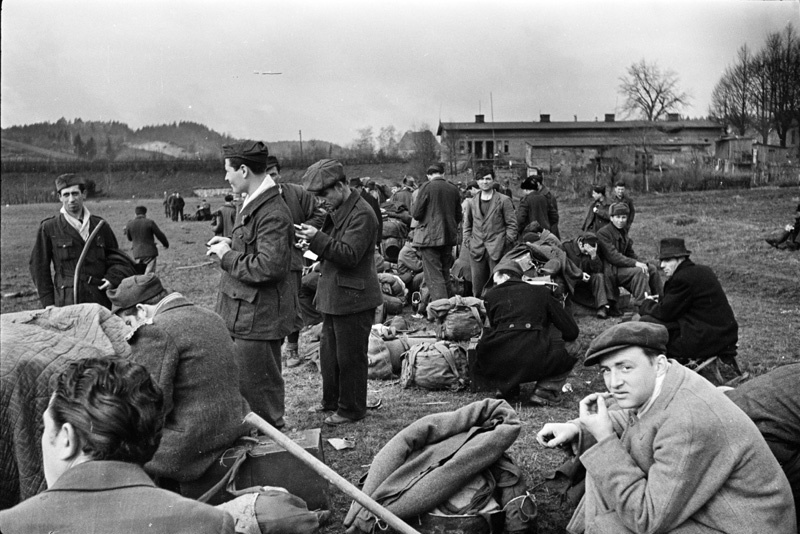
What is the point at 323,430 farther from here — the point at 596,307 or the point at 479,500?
the point at 596,307

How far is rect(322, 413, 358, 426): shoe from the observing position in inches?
218

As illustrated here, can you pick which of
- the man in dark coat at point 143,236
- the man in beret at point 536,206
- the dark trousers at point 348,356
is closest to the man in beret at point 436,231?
the man in beret at point 536,206

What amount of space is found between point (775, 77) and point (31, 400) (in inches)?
715

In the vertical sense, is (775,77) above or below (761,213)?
above

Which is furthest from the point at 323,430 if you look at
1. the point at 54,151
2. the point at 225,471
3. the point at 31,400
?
the point at 54,151

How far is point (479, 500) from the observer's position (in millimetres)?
3727

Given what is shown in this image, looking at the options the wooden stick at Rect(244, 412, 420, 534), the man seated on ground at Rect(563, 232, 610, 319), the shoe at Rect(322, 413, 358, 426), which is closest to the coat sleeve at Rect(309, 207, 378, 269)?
the shoe at Rect(322, 413, 358, 426)

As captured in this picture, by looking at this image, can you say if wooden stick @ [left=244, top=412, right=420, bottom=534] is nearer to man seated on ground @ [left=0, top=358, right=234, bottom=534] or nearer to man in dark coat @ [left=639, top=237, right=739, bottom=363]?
man seated on ground @ [left=0, top=358, right=234, bottom=534]

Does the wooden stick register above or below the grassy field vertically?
above

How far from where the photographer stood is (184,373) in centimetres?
375

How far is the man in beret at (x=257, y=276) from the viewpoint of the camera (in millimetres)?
4707

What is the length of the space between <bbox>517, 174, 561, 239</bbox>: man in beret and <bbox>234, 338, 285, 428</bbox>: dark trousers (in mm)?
6907

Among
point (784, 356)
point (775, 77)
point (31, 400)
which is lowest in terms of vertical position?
point (784, 356)

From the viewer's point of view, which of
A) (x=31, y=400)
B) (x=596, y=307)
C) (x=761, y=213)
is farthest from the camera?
(x=761, y=213)
